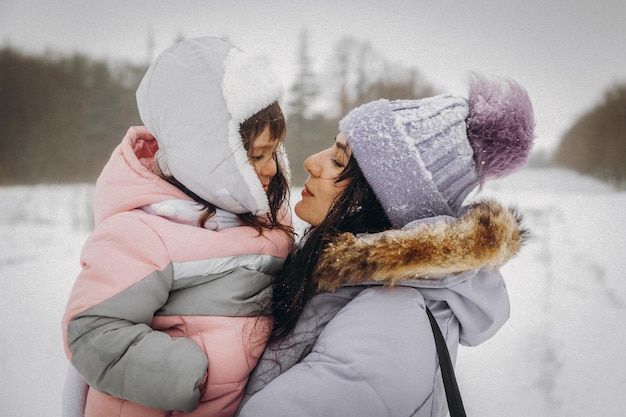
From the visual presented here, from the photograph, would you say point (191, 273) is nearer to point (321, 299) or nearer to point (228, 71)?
point (321, 299)

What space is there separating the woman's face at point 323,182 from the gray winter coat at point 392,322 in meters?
0.32

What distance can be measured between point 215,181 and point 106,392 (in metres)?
0.65

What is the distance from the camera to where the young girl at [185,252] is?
3.58 feet

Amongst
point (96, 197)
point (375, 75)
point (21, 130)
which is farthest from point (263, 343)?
point (21, 130)

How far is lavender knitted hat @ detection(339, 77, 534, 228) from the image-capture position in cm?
135

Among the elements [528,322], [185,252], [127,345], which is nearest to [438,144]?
[185,252]

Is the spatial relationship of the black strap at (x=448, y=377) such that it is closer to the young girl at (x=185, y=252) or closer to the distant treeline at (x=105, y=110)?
the young girl at (x=185, y=252)

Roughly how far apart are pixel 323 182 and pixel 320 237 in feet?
0.78

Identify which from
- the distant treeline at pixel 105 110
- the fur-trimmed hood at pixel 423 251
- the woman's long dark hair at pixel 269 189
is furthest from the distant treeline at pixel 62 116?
the fur-trimmed hood at pixel 423 251

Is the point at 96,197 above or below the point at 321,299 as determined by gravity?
above

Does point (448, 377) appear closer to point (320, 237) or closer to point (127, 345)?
point (320, 237)

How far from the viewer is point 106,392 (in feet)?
3.67

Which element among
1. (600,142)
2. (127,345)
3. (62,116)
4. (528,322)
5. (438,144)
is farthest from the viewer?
(600,142)

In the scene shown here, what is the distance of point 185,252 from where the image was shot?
1181mm
